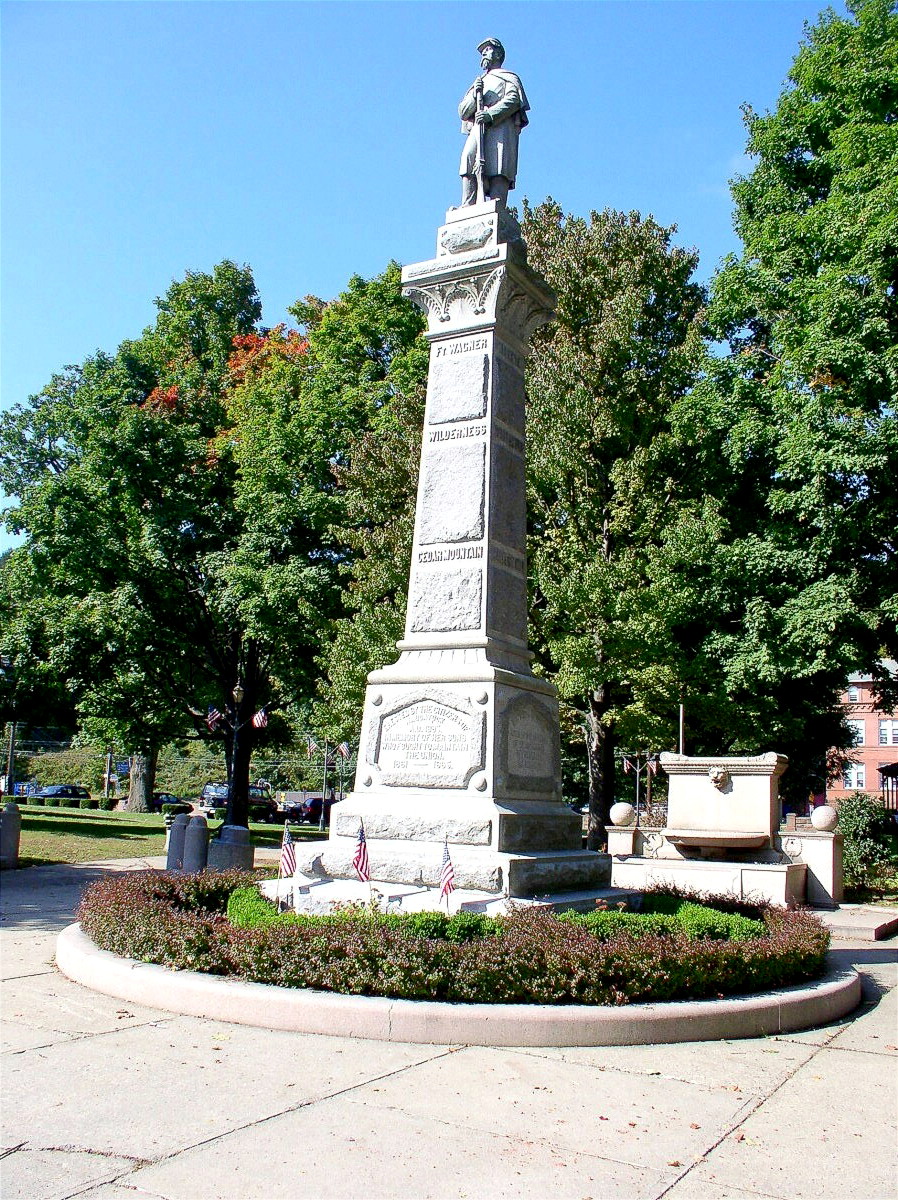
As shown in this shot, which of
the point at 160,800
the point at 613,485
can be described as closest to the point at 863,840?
the point at 613,485

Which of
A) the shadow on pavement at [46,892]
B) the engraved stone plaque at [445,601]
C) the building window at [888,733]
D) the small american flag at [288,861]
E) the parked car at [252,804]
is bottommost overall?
the parked car at [252,804]

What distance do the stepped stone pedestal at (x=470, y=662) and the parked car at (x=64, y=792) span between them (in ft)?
149

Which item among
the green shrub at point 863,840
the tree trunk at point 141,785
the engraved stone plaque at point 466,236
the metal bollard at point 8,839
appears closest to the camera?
the engraved stone plaque at point 466,236

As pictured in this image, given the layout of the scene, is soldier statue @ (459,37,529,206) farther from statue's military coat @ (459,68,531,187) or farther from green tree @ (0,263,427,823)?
green tree @ (0,263,427,823)

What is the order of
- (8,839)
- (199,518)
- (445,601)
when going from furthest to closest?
(199,518), (8,839), (445,601)

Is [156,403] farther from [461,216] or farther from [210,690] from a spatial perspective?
[461,216]

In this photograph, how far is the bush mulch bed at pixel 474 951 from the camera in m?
6.79

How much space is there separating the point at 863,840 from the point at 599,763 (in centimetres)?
555

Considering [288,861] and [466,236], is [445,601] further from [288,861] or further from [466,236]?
[466,236]

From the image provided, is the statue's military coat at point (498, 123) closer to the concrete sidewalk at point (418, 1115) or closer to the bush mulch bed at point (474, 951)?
the bush mulch bed at point (474, 951)

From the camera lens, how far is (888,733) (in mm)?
69375

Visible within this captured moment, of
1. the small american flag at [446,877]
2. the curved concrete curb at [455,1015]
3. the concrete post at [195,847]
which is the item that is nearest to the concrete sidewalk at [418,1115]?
the curved concrete curb at [455,1015]

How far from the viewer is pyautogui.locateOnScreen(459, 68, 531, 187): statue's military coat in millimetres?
11203

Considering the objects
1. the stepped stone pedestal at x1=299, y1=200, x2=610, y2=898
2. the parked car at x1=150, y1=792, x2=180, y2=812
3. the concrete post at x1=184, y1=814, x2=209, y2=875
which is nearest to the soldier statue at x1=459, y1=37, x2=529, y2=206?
the stepped stone pedestal at x1=299, y1=200, x2=610, y2=898
